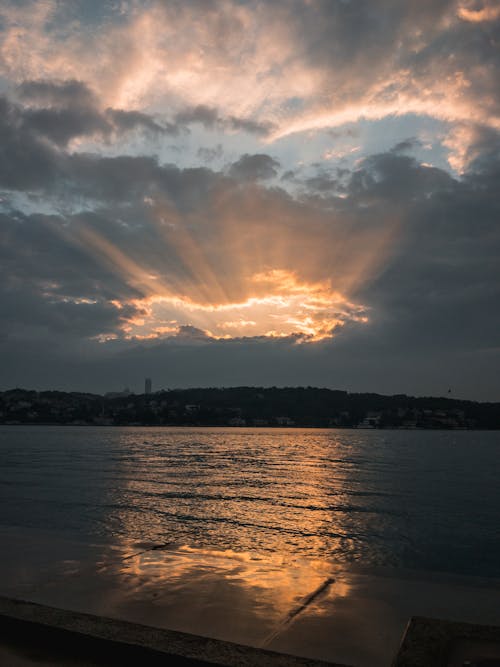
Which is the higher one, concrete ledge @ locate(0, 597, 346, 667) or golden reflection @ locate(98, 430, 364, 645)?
concrete ledge @ locate(0, 597, 346, 667)

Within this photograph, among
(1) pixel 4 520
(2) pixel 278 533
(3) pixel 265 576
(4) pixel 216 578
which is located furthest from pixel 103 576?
(1) pixel 4 520

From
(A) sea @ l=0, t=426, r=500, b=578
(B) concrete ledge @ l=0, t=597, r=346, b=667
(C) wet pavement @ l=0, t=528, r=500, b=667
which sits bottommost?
(A) sea @ l=0, t=426, r=500, b=578

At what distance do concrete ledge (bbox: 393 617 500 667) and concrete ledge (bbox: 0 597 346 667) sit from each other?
0.76 meters

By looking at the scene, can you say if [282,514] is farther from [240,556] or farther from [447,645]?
[447,645]

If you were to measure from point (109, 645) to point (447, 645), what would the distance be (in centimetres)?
306

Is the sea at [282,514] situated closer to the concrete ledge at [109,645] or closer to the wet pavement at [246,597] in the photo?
the wet pavement at [246,597]

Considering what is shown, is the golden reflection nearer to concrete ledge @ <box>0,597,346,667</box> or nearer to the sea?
the sea

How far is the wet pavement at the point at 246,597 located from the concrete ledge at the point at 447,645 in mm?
523

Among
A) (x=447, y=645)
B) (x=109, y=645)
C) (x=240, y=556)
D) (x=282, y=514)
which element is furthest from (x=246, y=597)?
(x=282, y=514)

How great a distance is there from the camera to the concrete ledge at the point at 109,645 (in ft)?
14.1

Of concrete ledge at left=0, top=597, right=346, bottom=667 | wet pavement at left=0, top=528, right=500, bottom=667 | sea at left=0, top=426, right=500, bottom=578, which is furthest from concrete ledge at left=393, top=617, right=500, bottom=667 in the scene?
sea at left=0, top=426, right=500, bottom=578

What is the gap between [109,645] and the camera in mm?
4594

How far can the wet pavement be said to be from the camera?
558 cm

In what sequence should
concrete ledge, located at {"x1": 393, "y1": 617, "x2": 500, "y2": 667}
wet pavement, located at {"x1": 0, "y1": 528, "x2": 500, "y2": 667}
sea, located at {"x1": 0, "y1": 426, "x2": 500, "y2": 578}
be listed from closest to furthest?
concrete ledge, located at {"x1": 393, "y1": 617, "x2": 500, "y2": 667}, wet pavement, located at {"x1": 0, "y1": 528, "x2": 500, "y2": 667}, sea, located at {"x1": 0, "y1": 426, "x2": 500, "y2": 578}
